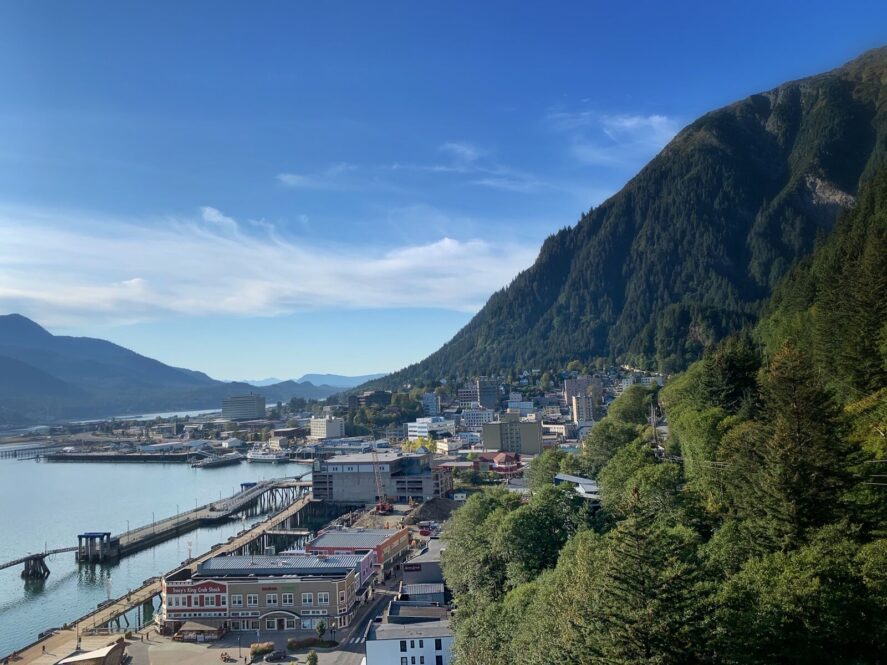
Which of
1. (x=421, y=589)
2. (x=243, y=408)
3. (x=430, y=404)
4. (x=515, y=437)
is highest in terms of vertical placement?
(x=243, y=408)

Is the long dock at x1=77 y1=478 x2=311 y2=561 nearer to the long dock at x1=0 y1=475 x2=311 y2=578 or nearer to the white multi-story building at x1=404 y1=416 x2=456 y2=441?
the long dock at x1=0 y1=475 x2=311 y2=578

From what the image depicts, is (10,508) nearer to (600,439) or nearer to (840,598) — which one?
(600,439)

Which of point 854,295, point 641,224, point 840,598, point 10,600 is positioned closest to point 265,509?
point 10,600

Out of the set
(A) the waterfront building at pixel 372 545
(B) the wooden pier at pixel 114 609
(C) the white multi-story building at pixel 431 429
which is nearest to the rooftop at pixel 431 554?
(A) the waterfront building at pixel 372 545

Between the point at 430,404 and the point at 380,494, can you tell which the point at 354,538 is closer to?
the point at 380,494

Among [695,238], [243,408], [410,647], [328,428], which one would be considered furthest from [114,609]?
[243,408]

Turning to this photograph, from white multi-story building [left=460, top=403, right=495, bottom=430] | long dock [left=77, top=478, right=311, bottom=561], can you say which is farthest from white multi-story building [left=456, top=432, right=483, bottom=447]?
long dock [left=77, top=478, right=311, bottom=561]
